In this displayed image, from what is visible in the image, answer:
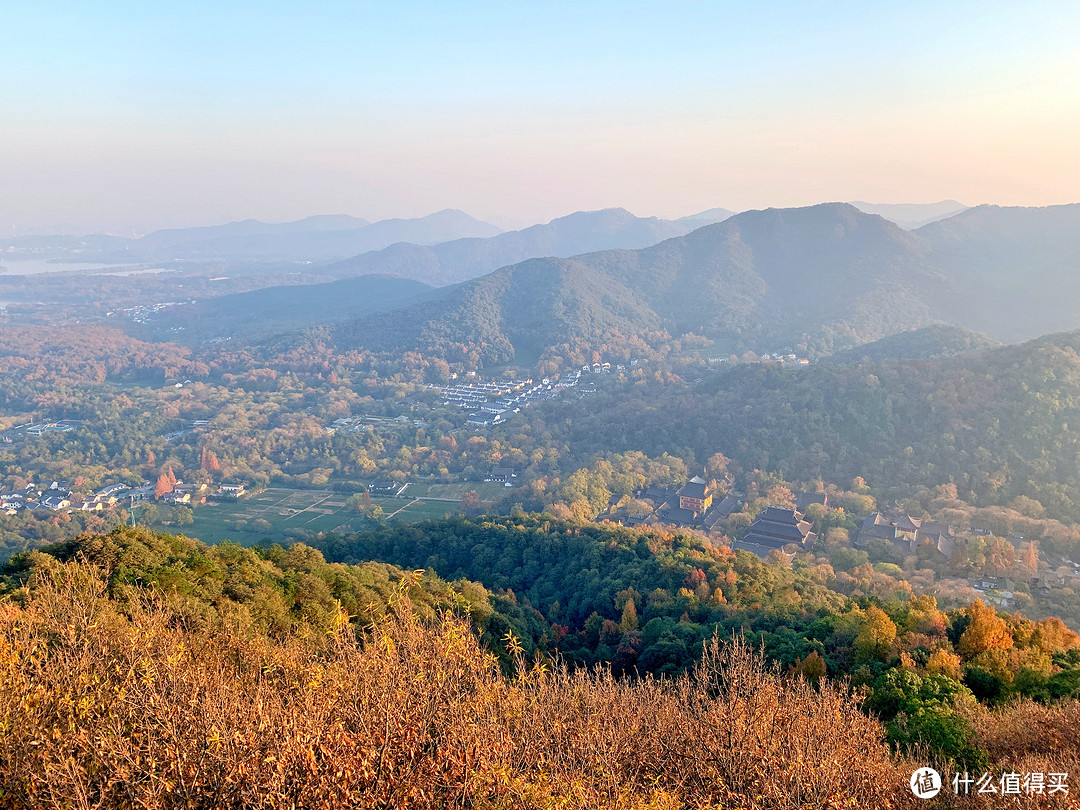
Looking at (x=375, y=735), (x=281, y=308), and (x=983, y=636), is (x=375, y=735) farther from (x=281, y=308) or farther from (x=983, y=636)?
(x=281, y=308)

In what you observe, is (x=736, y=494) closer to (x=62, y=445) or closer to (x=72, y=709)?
(x=72, y=709)

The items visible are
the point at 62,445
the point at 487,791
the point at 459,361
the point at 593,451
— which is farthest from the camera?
the point at 459,361

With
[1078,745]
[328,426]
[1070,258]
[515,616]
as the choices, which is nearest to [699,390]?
[328,426]

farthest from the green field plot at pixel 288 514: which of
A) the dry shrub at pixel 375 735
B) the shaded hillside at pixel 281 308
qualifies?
the shaded hillside at pixel 281 308

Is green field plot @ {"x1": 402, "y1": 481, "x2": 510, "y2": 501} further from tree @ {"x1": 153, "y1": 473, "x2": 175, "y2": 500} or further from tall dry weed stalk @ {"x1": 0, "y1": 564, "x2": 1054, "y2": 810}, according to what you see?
tall dry weed stalk @ {"x1": 0, "y1": 564, "x2": 1054, "y2": 810}

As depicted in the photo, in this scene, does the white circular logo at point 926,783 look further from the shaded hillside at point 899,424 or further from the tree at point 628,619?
the shaded hillside at point 899,424

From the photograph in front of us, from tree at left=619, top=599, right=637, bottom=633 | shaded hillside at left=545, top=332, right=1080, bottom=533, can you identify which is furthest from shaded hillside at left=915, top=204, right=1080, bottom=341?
tree at left=619, top=599, right=637, bottom=633
